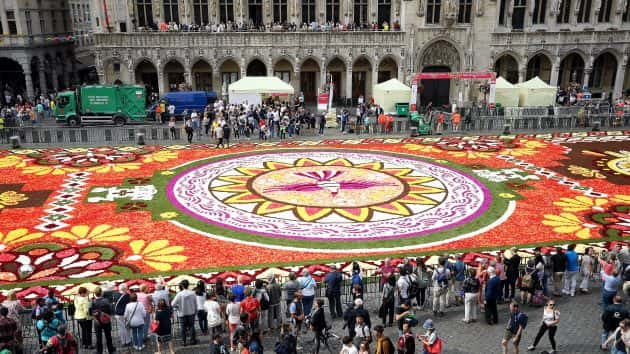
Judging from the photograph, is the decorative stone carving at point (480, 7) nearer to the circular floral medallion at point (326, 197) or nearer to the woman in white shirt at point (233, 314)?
the circular floral medallion at point (326, 197)

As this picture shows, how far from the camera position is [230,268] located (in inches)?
626

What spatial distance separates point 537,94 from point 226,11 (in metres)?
24.0

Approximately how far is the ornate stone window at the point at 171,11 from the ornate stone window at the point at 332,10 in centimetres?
1170

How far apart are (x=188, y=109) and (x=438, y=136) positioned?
56.2 feet

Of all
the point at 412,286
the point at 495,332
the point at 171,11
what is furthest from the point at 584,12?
A: the point at 412,286

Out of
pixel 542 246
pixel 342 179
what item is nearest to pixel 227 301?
pixel 542 246

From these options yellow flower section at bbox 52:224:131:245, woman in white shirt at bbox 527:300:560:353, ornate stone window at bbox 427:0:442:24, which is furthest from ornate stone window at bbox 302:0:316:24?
woman in white shirt at bbox 527:300:560:353

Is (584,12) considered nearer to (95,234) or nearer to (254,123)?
(254,123)

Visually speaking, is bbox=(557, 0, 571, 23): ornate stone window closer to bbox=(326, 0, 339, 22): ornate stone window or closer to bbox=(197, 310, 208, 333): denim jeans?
bbox=(326, 0, 339, 22): ornate stone window

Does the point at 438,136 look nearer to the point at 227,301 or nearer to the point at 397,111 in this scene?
the point at 397,111

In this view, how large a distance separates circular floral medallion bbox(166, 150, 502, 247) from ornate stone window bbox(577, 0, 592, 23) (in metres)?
27.7

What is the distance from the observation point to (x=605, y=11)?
45.8 meters

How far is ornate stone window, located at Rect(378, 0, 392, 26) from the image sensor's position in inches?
1767

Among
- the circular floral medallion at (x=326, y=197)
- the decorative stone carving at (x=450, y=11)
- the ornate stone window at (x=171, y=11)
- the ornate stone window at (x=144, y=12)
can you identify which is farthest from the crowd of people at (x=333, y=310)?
the ornate stone window at (x=144, y=12)
